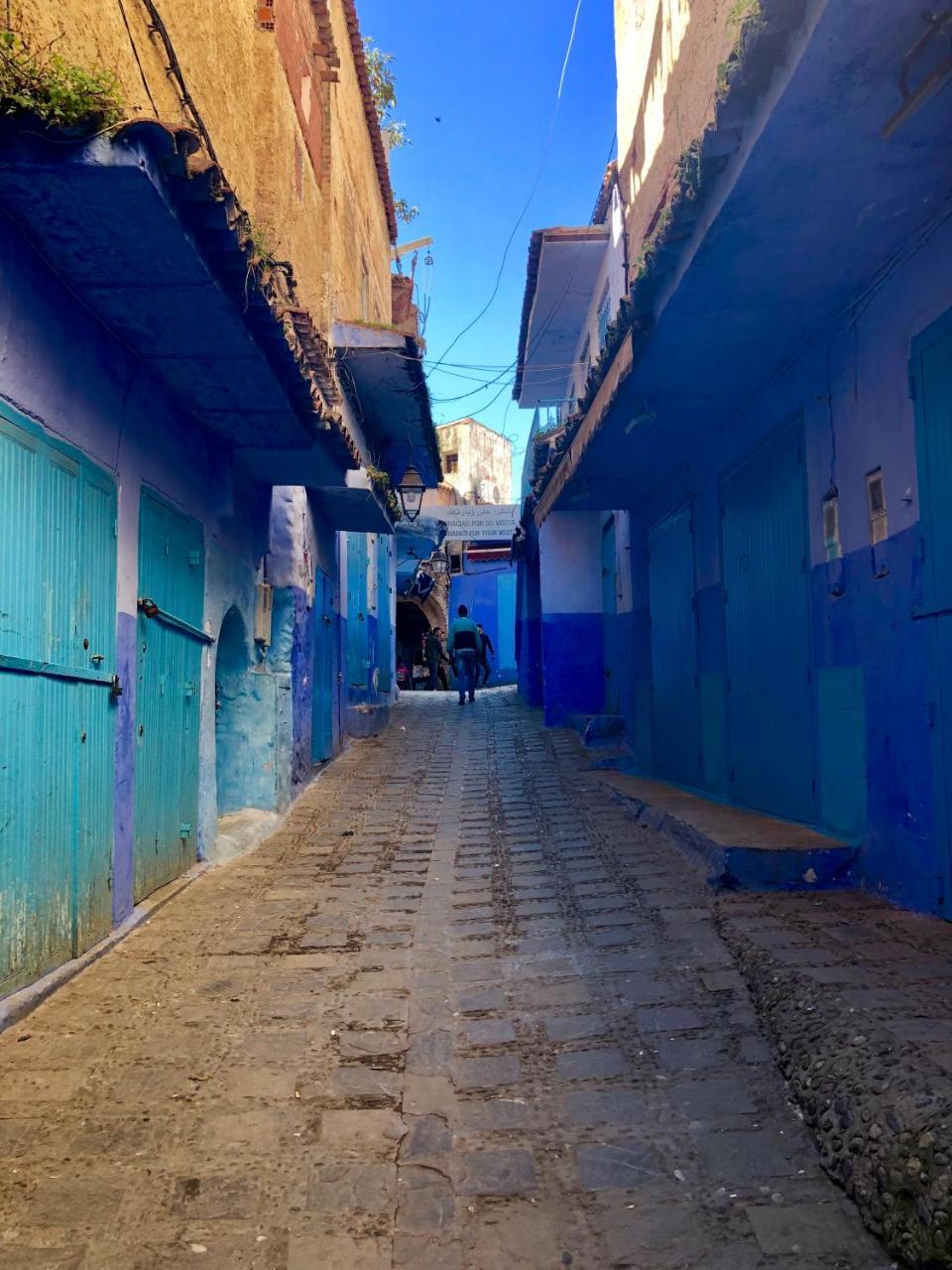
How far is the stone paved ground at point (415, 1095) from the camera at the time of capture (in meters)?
2.77

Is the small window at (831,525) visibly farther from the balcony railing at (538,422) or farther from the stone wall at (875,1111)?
the balcony railing at (538,422)

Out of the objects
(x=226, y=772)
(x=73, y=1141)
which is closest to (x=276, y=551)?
(x=226, y=772)

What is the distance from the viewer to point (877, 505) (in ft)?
17.7

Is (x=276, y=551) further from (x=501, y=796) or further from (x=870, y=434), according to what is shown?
(x=870, y=434)

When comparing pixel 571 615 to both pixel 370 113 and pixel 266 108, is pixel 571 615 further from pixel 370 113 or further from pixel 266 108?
pixel 370 113

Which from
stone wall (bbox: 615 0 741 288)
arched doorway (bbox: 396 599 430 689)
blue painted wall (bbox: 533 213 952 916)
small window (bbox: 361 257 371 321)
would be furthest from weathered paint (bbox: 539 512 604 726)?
arched doorway (bbox: 396 599 430 689)

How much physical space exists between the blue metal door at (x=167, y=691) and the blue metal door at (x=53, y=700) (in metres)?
0.60

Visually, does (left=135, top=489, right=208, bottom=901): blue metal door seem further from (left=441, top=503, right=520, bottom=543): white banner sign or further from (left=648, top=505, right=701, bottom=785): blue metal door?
(left=441, top=503, right=520, bottom=543): white banner sign

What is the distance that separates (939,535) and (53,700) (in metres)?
4.38

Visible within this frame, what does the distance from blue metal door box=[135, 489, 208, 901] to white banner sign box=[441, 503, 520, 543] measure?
19640 millimetres

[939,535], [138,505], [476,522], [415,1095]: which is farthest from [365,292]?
[415,1095]

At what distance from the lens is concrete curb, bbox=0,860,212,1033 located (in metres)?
4.09

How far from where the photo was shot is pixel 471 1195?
301 cm

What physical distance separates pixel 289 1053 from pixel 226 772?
5023 mm
